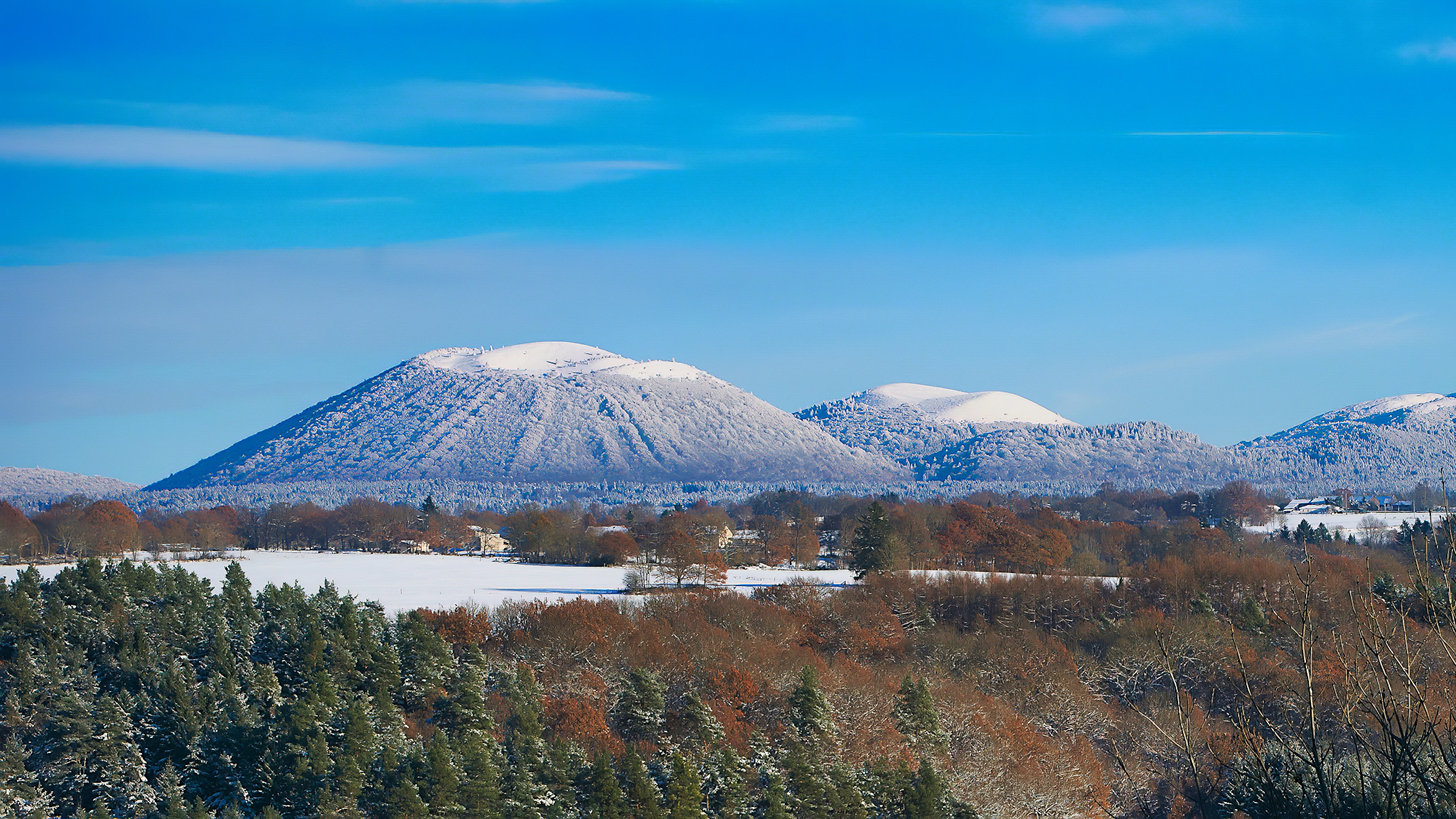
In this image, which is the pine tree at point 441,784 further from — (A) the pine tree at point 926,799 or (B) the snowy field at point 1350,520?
(B) the snowy field at point 1350,520

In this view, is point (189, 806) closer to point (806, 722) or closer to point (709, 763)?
point (709, 763)

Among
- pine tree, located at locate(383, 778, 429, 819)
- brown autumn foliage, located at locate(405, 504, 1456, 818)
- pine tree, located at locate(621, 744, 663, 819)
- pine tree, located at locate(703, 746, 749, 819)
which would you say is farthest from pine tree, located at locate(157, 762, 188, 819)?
pine tree, located at locate(703, 746, 749, 819)

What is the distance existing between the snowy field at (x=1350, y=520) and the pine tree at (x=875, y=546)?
3034 inches

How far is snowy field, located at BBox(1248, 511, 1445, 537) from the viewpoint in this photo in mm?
151500

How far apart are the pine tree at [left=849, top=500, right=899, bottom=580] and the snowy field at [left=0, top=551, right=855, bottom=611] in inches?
125

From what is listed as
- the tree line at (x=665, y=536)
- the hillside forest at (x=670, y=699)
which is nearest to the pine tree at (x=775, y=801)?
the hillside forest at (x=670, y=699)

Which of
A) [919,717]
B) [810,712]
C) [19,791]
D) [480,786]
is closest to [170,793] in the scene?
[19,791]

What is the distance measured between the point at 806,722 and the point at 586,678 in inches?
482

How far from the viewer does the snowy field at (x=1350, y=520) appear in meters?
152

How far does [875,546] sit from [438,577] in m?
38.8

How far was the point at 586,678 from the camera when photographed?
178ft

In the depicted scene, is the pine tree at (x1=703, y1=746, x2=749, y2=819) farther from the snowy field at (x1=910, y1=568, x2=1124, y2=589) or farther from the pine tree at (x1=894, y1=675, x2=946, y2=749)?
the snowy field at (x1=910, y1=568, x2=1124, y2=589)

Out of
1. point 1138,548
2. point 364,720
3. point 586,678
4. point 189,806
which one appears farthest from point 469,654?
point 1138,548

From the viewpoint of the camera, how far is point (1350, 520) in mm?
170625
